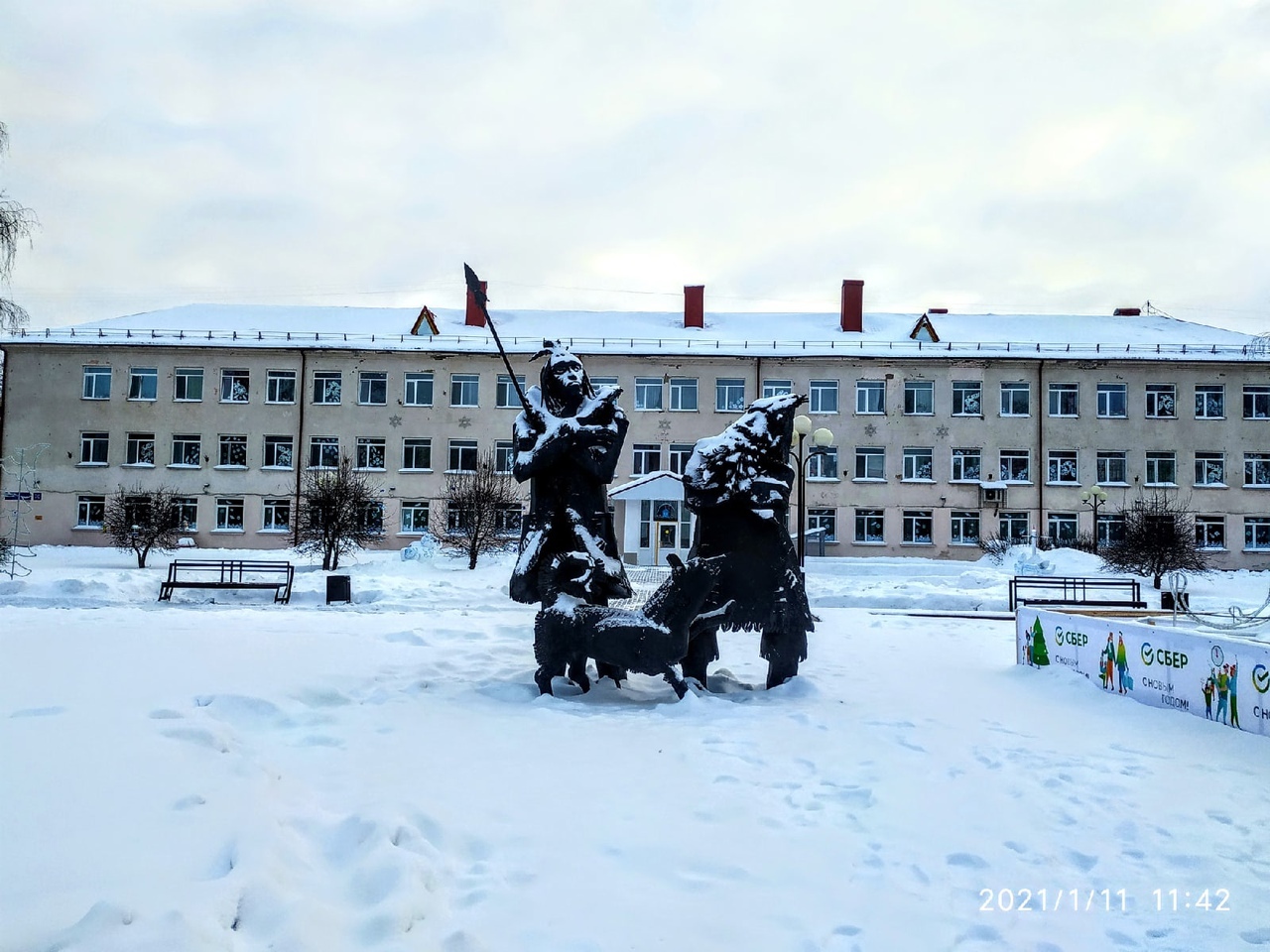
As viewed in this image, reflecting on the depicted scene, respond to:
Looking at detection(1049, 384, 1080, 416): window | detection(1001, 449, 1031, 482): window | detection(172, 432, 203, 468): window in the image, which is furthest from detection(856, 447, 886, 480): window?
detection(172, 432, 203, 468): window

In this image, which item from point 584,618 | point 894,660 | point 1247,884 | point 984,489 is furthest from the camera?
point 984,489

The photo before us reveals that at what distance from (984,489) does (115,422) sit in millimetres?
37114

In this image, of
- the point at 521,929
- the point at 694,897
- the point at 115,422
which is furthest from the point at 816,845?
the point at 115,422

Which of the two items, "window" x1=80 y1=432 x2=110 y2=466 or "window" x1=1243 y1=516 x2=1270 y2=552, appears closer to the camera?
"window" x1=1243 y1=516 x2=1270 y2=552

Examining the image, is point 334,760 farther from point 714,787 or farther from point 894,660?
point 894,660

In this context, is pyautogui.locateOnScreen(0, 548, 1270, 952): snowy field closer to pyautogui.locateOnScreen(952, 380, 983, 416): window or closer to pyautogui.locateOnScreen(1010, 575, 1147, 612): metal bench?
pyautogui.locateOnScreen(1010, 575, 1147, 612): metal bench

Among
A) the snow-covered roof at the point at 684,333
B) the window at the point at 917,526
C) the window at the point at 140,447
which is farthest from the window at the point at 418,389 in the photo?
the window at the point at 917,526

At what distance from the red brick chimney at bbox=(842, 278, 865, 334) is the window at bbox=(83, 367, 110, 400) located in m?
33.0

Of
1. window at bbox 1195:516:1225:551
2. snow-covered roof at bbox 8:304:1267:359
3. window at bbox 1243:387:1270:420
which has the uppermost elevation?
snow-covered roof at bbox 8:304:1267:359

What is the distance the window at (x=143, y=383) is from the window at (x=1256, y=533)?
46.5 meters

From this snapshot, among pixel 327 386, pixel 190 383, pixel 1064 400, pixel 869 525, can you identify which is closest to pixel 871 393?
pixel 869 525

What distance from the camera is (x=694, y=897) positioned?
355 cm

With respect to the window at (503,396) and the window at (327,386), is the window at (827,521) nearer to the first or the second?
the window at (503,396)

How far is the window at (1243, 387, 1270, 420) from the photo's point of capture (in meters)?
35.5
